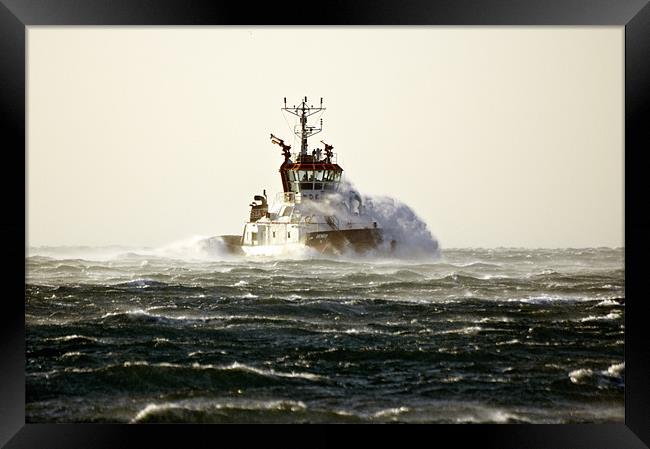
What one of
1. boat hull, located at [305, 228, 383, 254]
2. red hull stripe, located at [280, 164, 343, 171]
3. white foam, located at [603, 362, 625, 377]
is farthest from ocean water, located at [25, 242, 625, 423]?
red hull stripe, located at [280, 164, 343, 171]

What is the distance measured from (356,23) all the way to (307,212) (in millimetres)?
1514

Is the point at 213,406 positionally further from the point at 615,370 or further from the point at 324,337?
the point at 615,370

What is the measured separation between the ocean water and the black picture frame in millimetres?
109

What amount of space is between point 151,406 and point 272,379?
82 cm

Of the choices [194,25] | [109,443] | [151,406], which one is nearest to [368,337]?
[151,406]

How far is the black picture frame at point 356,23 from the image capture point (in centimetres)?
474

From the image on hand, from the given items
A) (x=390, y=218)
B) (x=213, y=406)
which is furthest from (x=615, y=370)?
(x=213, y=406)

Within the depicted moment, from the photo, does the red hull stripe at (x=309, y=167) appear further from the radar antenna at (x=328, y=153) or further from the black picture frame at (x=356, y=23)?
the black picture frame at (x=356, y=23)

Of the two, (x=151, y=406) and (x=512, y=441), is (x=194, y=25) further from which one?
(x=512, y=441)

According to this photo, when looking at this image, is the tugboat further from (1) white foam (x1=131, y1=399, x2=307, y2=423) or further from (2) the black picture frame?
(1) white foam (x1=131, y1=399, x2=307, y2=423)

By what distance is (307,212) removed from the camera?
18.5 feet

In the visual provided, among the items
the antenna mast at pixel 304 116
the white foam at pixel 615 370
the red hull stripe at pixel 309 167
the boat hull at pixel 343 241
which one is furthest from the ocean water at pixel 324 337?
the antenna mast at pixel 304 116

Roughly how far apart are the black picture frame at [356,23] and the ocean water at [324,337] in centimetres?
11

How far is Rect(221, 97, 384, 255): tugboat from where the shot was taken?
5.38 m
